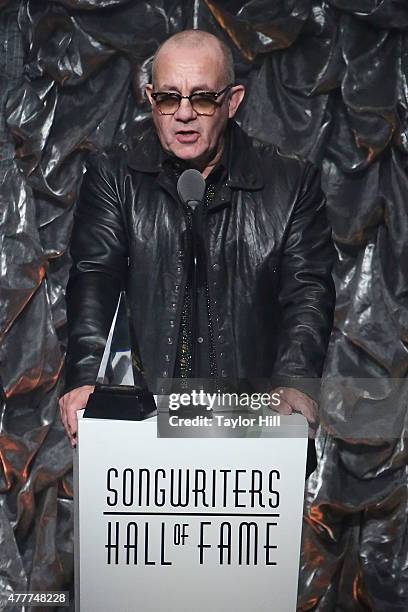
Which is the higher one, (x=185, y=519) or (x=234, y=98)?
(x=234, y=98)

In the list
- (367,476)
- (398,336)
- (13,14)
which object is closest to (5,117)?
(13,14)

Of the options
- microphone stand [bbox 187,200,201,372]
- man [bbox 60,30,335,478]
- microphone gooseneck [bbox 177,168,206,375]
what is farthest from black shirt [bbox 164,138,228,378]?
microphone gooseneck [bbox 177,168,206,375]

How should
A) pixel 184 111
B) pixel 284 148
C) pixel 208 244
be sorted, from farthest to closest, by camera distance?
1. pixel 284 148
2. pixel 208 244
3. pixel 184 111

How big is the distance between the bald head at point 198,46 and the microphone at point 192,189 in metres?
0.44

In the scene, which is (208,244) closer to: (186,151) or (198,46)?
(186,151)

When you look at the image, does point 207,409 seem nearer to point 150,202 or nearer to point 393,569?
point 150,202

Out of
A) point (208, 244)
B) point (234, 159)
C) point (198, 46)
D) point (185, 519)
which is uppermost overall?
point (198, 46)

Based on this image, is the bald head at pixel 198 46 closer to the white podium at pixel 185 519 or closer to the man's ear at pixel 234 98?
the man's ear at pixel 234 98

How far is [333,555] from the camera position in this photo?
272cm

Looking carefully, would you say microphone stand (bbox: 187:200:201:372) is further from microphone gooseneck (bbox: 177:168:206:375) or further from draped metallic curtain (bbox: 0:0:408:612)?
draped metallic curtain (bbox: 0:0:408:612)

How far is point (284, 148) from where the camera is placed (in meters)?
2.56

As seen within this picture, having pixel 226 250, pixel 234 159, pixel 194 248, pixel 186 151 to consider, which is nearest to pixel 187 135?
pixel 186 151

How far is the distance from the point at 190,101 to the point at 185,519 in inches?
33.3

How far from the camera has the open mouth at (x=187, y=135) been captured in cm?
217
